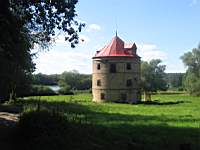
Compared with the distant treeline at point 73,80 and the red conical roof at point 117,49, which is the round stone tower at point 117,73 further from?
the distant treeline at point 73,80

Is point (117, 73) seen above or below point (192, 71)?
below

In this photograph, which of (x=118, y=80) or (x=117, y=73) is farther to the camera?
(x=118, y=80)

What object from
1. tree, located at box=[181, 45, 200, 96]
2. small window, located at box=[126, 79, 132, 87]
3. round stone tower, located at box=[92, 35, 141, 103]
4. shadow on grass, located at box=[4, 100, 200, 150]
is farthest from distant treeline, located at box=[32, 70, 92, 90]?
shadow on grass, located at box=[4, 100, 200, 150]

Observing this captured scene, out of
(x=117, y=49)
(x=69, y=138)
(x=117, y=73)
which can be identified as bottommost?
(x=69, y=138)

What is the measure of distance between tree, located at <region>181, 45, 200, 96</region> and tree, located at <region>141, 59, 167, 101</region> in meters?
9.03

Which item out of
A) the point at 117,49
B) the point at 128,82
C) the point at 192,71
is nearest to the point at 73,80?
the point at 192,71

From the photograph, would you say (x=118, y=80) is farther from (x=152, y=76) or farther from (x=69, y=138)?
(x=69, y=138)

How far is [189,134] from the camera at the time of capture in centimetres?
2241

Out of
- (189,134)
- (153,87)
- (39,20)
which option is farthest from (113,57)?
(39,20)

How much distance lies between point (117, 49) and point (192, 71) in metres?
36.1

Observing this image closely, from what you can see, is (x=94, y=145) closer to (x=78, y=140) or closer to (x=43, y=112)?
(x=78, y=140)

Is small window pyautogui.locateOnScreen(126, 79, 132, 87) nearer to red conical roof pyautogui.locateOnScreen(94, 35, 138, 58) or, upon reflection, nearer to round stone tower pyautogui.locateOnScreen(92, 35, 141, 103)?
round stone tower pyautogui.locateOnScreen(92, 35, 141, 103)

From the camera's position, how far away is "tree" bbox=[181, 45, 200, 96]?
98.1 metres

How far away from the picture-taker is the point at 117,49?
241 ft
